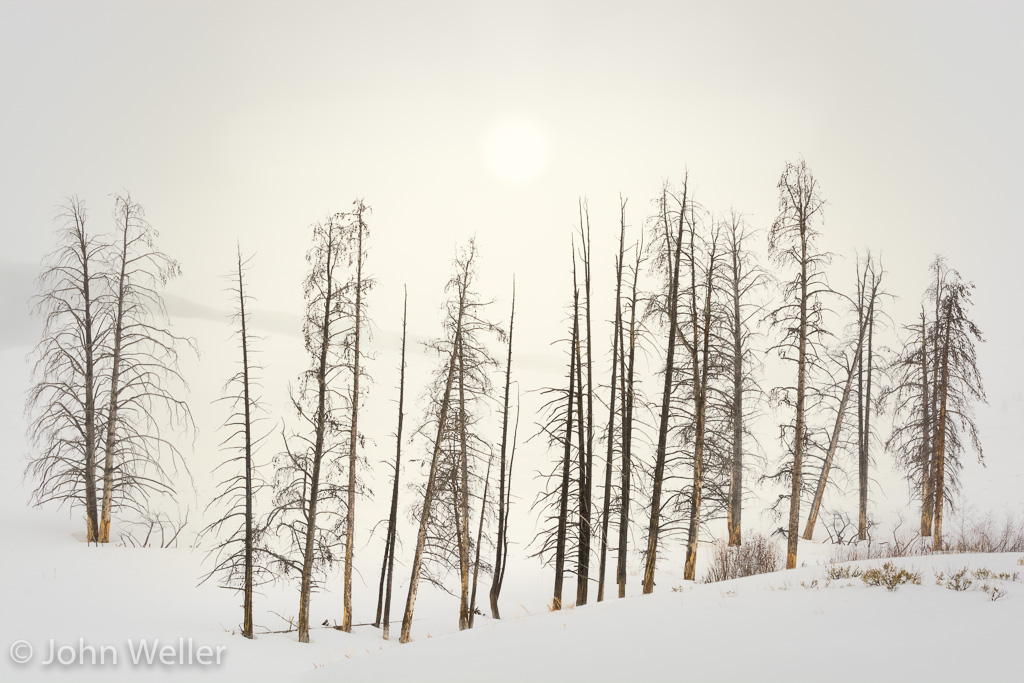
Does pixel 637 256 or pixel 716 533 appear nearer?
pixel 637 256

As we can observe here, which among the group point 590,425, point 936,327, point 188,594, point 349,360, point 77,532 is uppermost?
point 936,327

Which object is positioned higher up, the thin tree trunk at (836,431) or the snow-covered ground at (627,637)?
the thin tree trunk at (836,431)

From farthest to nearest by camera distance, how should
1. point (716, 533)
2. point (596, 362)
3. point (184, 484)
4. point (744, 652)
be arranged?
point (184, 484)
point (716, 533)
point (596, 362)
point (744, 652)

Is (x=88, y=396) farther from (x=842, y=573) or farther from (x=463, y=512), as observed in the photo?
(x=842, y=573)

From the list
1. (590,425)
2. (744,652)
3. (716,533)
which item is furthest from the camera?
(716,533)

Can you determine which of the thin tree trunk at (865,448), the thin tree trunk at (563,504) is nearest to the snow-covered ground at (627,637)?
the thin tree trunk at (563,504)

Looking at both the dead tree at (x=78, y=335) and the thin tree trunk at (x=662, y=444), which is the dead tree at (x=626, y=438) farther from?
the dead tree at (x=78, y=335)

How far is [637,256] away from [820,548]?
48.2ft

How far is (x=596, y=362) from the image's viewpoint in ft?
66.7

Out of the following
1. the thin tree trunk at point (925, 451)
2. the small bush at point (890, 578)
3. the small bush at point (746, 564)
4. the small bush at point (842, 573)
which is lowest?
the small bush at point (746, 564)

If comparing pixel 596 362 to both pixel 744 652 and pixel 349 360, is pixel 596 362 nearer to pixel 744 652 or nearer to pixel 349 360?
pixel 349 360

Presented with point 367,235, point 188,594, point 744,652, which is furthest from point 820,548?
point 188,594

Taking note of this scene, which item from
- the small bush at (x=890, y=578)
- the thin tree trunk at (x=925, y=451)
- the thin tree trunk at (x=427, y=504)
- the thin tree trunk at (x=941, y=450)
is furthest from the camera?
the thin tree trunk at (x=925, y=451)

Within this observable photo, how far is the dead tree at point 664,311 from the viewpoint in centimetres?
1625
